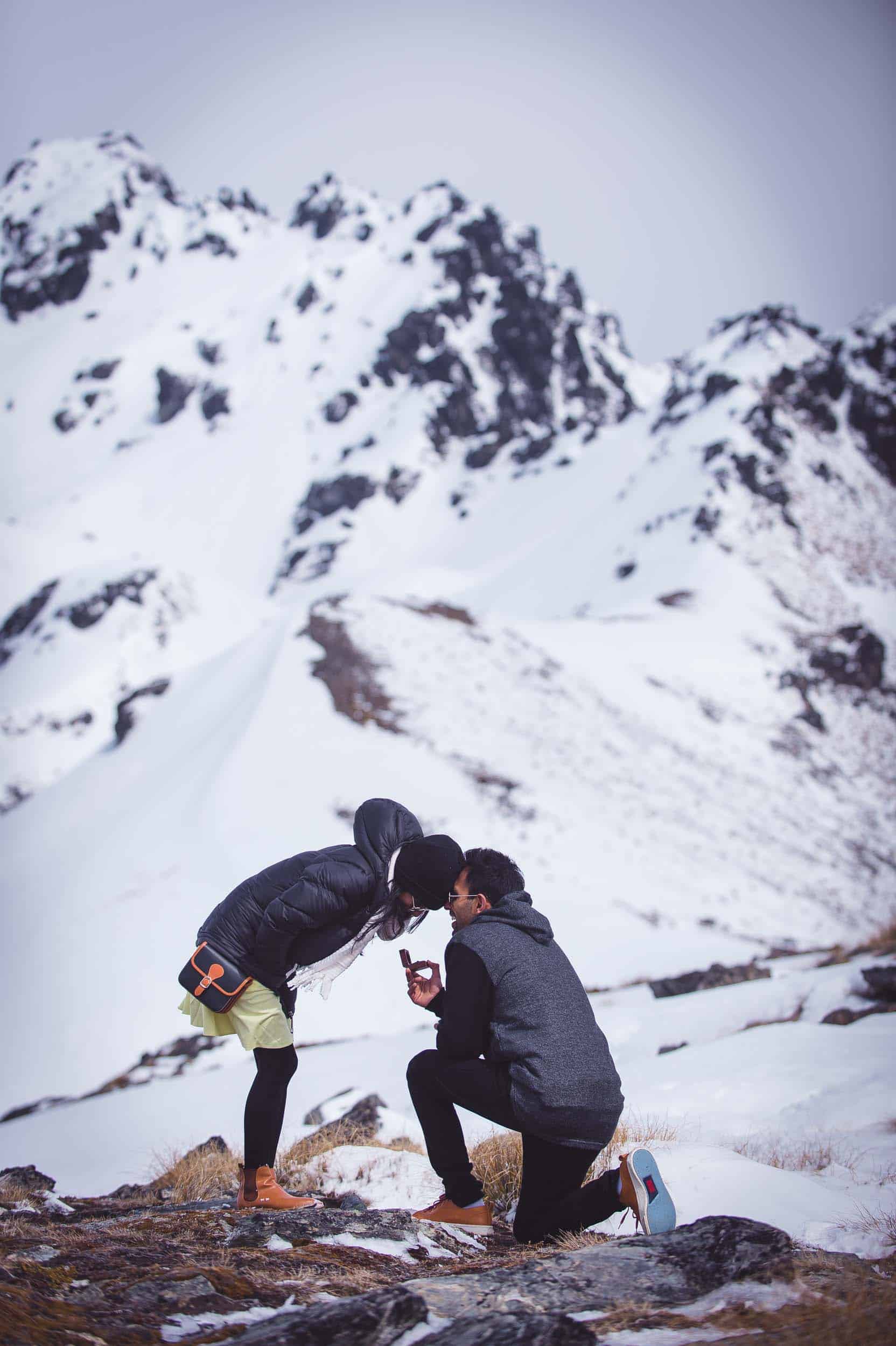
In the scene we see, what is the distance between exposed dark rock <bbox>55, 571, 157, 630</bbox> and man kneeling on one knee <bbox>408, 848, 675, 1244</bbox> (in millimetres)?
33673

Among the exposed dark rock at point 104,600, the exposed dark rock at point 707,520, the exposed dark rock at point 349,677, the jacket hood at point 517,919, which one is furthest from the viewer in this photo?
the exposed dark rock at point 707,520

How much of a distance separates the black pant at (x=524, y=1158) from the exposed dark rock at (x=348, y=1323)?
3.19 feet

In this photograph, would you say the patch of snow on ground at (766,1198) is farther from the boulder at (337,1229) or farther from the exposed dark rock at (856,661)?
the exposed dark rock at (856,661)

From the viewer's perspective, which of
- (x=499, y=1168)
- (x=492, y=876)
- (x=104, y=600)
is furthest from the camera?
(x=104, y=600)

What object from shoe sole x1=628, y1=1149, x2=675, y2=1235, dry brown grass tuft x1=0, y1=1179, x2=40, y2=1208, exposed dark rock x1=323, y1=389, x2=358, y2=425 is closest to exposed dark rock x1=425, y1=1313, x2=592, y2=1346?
shoe sole x1=628, y1=1149, x2=675, y2=1235

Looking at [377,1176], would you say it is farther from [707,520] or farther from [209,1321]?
[707,520]

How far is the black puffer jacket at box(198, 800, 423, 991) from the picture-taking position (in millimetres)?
3002

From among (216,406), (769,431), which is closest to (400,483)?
(216,406)

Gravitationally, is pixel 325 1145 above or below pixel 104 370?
below

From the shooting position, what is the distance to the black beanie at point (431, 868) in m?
2.90

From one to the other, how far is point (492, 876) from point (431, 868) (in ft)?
0.71

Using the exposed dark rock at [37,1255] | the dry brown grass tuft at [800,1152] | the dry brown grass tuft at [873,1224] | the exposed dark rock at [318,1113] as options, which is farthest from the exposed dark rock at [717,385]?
the exposed dark rock at [37,1255]

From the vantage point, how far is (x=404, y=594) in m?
Result: 29.1

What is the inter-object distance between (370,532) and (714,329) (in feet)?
93.3
